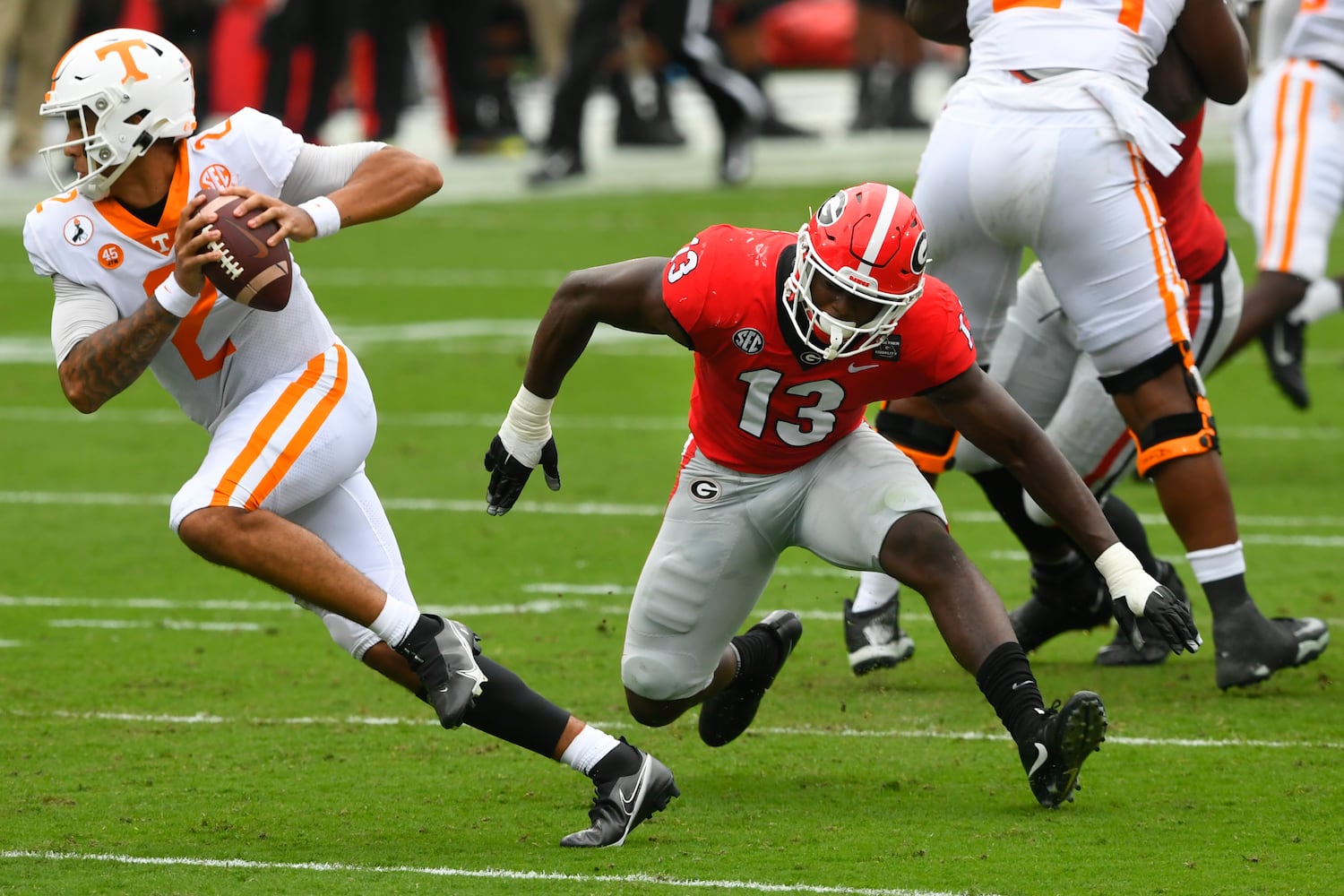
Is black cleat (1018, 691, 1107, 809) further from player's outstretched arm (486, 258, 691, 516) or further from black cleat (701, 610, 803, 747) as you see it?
player's outstretched arm (486, 258, 691, 516)

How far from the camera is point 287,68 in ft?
51.2

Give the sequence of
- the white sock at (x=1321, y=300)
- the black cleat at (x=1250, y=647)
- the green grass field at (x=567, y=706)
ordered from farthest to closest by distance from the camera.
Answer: the white sock at (x=1321, y=300)
the black cleat at (x=1250, y=647)
the green grass field at (x=567, y=706)

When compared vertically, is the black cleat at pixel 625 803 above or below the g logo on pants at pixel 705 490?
A: below

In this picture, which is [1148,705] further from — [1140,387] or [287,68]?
[287,68]

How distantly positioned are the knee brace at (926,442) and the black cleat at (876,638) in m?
0.38

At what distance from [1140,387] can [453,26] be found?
1220 centimetres

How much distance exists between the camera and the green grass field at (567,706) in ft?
13.4

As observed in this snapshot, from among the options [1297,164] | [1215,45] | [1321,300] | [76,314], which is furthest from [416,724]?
[1321,300]

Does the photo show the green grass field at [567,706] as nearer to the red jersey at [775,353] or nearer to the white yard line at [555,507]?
the white yard line at [555,507]

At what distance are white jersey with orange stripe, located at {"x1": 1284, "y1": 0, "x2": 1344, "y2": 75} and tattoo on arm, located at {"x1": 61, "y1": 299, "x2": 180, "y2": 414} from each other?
5.07 m

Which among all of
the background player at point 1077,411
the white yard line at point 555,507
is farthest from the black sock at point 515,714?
the white yard line at point 555,507

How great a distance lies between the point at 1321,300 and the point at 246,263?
5.61 metres

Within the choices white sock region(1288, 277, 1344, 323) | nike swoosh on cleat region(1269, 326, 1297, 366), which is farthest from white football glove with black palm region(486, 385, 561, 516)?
white sock region(1288, 277, 1344, 323)

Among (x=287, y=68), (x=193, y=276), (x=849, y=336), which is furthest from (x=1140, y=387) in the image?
(x=287, y=68)
